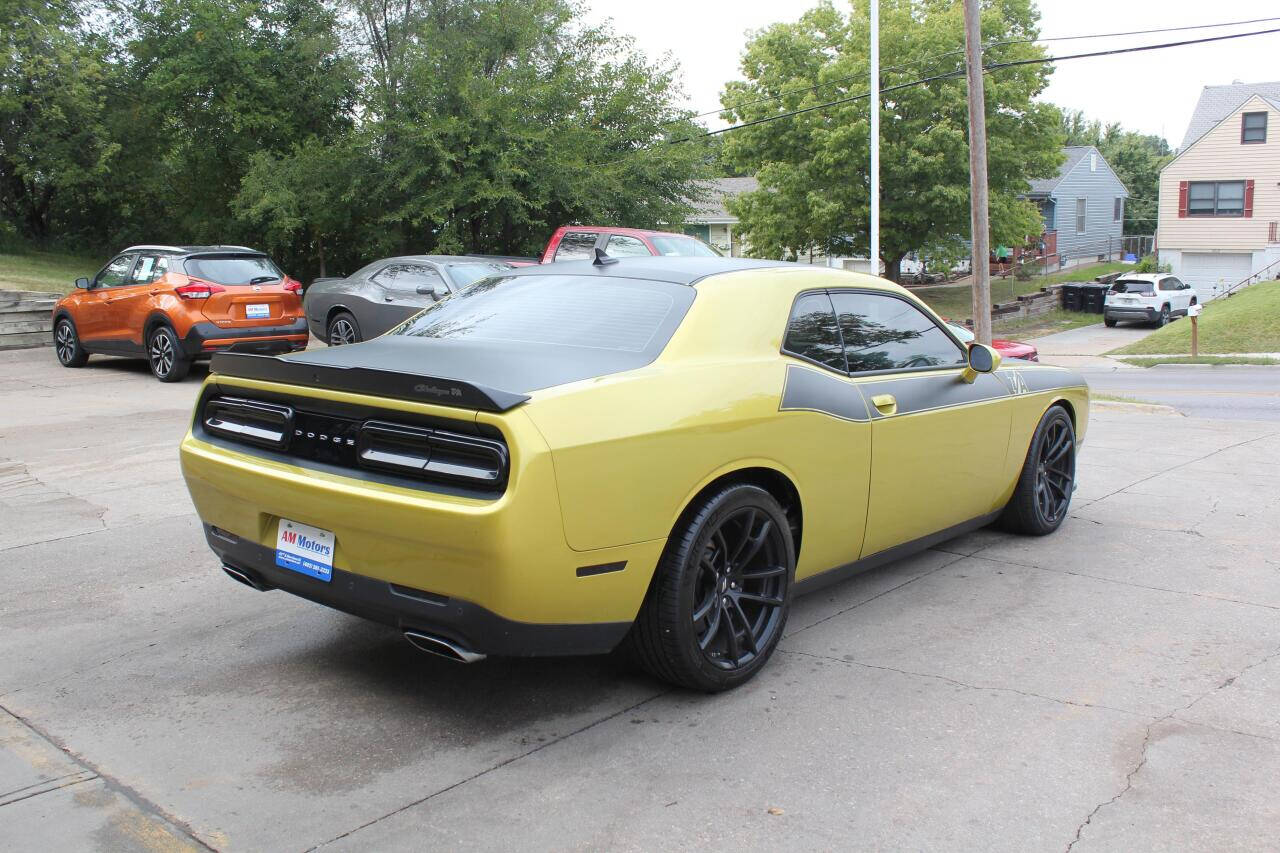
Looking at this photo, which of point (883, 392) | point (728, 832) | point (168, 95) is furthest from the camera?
point (168, 95)

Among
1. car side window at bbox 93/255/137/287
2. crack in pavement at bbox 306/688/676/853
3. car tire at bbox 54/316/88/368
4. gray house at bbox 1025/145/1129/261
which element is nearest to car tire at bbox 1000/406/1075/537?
crack in pavement at bbox 306/688/676/853

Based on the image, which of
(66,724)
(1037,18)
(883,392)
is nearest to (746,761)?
(883,392)

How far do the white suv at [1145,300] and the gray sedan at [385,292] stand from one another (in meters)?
26.8

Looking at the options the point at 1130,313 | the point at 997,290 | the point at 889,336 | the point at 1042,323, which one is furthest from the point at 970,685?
the point at 997,290

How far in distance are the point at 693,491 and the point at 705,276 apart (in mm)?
1125

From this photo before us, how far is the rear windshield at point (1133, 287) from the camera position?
35031 millimetres

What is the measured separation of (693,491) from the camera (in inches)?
149

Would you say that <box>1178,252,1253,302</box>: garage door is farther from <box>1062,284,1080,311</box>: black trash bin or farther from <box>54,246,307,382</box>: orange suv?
<box>54,246,307,382</box>: orange suv

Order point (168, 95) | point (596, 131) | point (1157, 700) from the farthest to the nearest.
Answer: point (168, 95), point (596, 131), point (1157, 700)

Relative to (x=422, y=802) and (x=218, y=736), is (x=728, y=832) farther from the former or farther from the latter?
(x=218, y=736)

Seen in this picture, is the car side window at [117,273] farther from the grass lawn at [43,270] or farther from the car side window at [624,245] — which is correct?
the car side window at [624,245]

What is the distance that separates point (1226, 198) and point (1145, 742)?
46.6 metres

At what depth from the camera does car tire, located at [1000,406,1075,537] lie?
605 centimetres

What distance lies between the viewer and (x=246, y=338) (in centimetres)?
1284
